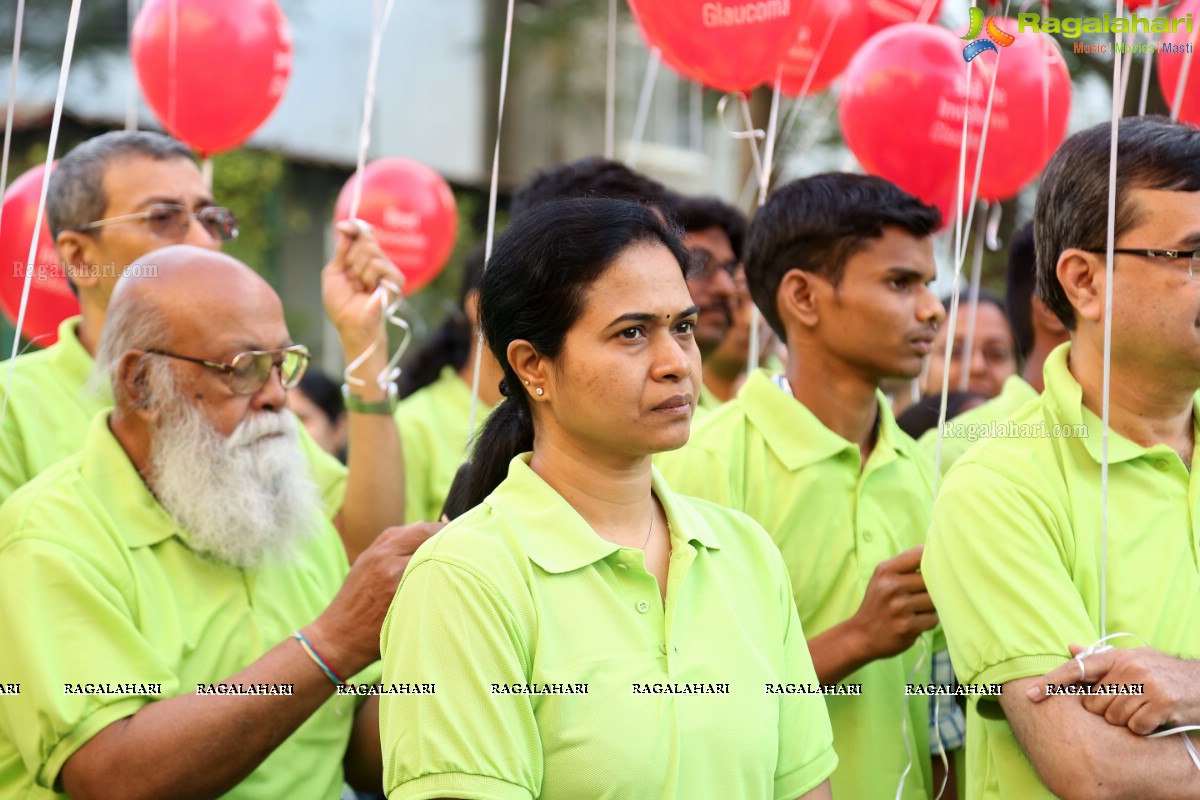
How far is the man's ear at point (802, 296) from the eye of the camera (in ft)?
11.4

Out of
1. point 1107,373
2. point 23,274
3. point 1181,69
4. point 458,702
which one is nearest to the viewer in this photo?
point 458,702

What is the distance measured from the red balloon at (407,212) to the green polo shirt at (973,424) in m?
2.85

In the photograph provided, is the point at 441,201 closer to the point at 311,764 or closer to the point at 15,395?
the point at 15,395

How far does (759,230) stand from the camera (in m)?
3.69

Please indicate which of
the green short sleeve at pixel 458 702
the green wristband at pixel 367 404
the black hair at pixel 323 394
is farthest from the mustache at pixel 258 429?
the black hair at pixel 323 394

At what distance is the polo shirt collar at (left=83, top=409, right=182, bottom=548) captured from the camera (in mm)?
2941

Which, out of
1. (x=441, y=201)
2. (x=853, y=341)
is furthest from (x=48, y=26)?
(x=853, y=341)

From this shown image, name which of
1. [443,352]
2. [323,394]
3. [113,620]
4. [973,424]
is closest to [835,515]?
[973,424]

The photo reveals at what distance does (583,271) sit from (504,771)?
2.64 feet

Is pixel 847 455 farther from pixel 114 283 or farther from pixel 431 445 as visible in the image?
pixel 114 283

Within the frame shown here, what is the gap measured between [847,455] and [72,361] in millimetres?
2010

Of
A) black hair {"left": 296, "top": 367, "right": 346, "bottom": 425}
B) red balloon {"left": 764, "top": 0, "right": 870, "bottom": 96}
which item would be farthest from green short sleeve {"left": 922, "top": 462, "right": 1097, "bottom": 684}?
black hair {"left": 296, "top": 367, "right": 346, "bottom": 425}

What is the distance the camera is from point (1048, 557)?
2395 mm

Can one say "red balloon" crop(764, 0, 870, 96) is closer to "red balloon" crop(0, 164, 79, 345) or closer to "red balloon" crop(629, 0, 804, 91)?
"red balloon" crop(629, 0, 804, 91)
